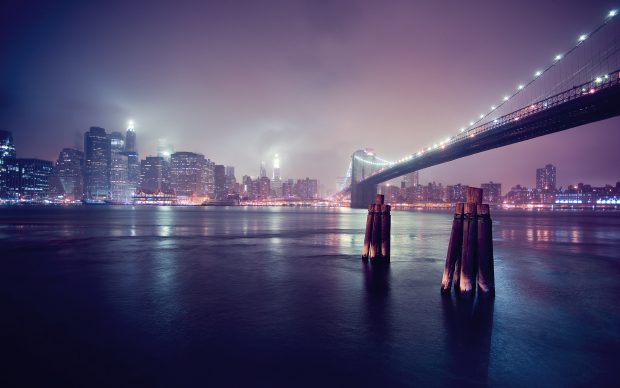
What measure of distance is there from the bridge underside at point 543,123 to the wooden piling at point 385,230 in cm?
2538

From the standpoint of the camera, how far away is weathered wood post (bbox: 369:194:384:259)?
1505 cm

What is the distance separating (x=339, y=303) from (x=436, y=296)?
9.69 ft

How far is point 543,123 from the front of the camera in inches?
1524

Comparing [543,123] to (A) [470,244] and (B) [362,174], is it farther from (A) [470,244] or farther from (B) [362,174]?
(B) [362,174]

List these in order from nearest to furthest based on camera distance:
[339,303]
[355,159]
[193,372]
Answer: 1. [193,372]
2. [339,303]
3. [355,159]

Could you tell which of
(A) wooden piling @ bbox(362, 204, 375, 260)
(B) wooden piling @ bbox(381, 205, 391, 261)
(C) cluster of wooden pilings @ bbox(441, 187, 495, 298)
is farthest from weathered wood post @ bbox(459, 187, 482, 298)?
(A) wooden piling @ bbox(362, 204, 375, 260)

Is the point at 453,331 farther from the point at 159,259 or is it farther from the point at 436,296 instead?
the point at 159,259

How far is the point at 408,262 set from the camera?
17938mm

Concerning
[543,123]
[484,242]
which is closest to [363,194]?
[543,123]

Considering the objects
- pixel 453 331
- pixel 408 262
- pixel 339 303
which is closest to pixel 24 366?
pixel 339 303

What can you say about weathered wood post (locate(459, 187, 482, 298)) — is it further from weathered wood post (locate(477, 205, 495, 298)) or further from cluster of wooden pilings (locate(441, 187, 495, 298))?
weathered wood post (locate(477, 205, 495, 298))

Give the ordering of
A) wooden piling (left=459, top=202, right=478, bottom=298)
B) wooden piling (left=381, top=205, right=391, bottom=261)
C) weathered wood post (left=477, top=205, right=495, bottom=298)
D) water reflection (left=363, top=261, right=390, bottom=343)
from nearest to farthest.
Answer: water reflection (left=363, top=261, right=390, bottom=343) < weathered wood post (left=477, top=205, right=495, bottom=298) < wooden piling (left=459, top=202, right=478, bottom=298) < wooden piling (left=381, top=205, right=391, bottom=261)

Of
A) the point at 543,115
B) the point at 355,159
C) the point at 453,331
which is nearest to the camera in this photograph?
the point at 453,331

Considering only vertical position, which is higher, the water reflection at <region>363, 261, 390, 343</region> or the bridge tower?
the bridge tower
